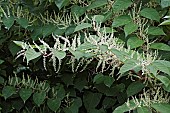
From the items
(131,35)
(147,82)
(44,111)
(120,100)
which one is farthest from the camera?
(44,111)

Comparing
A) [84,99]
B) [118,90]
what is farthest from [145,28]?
[84,99]

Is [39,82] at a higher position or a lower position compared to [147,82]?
lower

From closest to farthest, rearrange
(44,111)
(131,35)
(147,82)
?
(147,82) < (131,35) < (44,111)

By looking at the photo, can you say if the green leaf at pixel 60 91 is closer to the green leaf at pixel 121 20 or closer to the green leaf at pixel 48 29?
the green leaf at pixel 48 29

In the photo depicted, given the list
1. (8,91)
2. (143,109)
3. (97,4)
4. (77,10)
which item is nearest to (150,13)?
(97,4)

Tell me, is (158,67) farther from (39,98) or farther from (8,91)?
(8,91)

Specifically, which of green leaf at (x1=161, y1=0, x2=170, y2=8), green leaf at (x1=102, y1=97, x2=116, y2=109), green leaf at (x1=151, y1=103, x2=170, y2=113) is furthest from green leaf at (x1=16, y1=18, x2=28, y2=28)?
green leaf at (x1=151, y1=103, x2=170, y2=113)

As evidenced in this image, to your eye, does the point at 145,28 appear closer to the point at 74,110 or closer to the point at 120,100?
the point at 120,100
